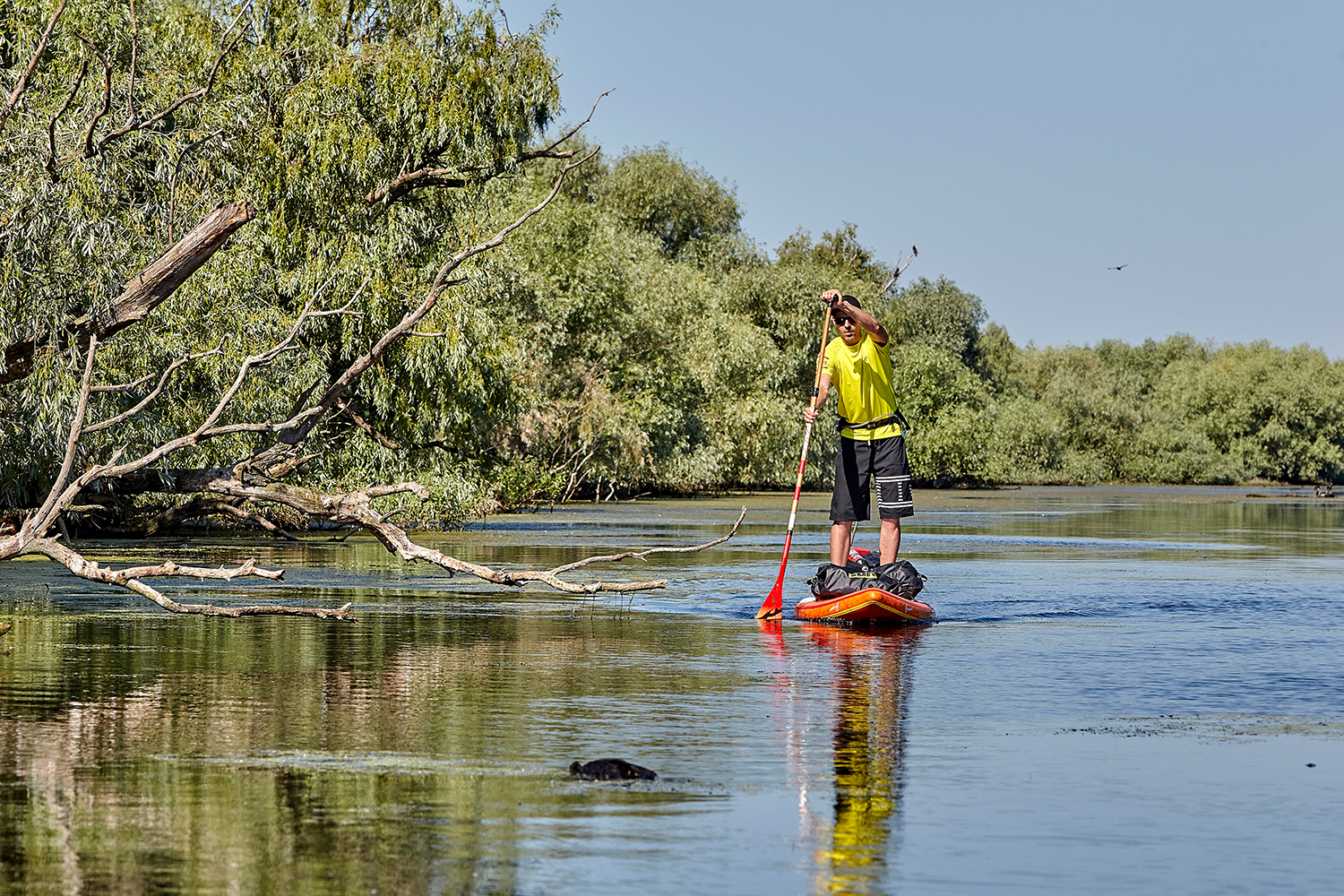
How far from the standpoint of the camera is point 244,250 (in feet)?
76.4

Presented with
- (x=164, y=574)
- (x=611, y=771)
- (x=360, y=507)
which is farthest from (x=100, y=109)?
(x=611, y=771)

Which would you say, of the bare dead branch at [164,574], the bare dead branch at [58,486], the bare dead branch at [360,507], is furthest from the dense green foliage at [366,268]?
the bare dead branch at [164,574]

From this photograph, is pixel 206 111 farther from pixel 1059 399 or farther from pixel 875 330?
pixel 1059 399

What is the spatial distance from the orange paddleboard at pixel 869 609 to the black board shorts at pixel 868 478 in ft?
3.32

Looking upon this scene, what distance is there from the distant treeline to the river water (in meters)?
13.3

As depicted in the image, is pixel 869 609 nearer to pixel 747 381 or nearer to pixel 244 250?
pixel 244 250

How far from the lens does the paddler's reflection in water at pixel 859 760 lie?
6.22 m

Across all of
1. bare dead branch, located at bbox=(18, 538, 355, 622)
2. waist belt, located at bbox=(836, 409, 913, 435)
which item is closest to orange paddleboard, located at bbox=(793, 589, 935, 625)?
waist belt, located at bbox=(836, 409, 913, 435)

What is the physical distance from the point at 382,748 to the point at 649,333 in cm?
4421

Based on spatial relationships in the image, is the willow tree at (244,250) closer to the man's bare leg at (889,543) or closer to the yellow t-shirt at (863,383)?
the yellow t-shirt at (863,383)

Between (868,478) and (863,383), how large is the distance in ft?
3.23

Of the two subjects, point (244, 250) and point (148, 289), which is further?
point (244, 250)

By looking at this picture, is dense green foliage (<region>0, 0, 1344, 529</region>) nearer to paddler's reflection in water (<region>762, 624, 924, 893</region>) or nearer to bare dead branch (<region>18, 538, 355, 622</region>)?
bare dead branch (<region>18, 538, 355, 622</region>)

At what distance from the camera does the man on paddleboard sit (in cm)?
1630
